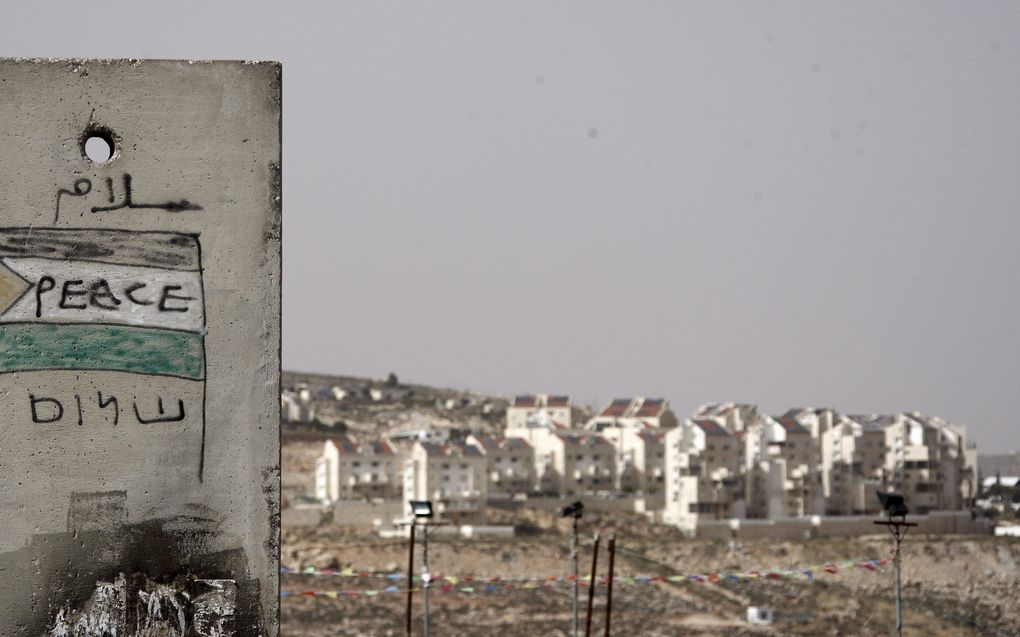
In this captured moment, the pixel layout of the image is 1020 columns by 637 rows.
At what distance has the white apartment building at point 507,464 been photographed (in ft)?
201

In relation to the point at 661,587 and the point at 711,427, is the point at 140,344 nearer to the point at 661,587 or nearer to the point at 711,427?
the point at 661,587

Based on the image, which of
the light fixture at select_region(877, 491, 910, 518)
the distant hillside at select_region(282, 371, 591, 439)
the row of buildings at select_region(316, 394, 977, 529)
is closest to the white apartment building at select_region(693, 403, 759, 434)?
the row of buildings at select_region(316, 394, 977, 529)

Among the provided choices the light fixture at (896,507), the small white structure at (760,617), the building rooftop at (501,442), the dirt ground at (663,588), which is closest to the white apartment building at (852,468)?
the dirt ground at (663,588)

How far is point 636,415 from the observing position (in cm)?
7669

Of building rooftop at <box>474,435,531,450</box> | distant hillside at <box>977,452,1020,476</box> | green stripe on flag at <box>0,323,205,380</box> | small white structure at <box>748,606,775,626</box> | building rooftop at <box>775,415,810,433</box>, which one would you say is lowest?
small white structure at <box>748,606,775,626</box>

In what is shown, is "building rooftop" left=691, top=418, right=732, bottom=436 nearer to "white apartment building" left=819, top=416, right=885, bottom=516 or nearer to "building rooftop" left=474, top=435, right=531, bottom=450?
"white apartment building" left=819, top=416, right=885, bottom=516

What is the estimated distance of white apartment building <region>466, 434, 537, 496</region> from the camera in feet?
201

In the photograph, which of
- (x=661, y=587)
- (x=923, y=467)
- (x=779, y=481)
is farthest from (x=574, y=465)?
(x=923, y=467)

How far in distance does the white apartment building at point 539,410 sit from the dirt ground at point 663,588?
2314 centimetres

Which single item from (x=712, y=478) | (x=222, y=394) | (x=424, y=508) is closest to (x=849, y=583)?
(x=712, y=478)

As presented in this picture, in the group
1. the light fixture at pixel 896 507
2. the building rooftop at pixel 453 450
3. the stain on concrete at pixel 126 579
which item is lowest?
the building rooftop at pixel 453 450

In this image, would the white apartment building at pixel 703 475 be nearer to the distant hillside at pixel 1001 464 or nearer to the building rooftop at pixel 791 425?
the building rooftop at pixel 791 425

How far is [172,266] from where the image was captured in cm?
436

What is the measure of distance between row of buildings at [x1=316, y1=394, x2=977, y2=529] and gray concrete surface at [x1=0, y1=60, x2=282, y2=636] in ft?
173
